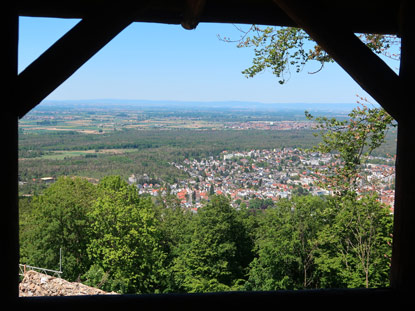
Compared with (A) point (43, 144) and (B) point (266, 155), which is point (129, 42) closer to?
(A) point (43, 144)

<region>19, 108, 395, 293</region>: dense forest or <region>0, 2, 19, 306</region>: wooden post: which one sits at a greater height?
<region>0, 2, 19, 306</region>: wooden post

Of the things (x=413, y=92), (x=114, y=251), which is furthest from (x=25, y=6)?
(x=114, y=251)

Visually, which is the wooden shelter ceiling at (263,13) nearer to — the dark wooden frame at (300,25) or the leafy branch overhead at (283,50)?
the dark wooden frame at (300,25)

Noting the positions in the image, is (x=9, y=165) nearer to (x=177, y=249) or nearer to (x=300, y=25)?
(x=300, y=25)

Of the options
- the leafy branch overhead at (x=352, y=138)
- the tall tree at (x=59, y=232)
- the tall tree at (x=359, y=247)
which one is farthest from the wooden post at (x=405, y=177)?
the tall tree at (x=59, y=232)

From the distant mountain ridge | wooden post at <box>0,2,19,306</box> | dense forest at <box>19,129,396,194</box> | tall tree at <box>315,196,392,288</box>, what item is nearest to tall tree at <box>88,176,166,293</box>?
tall tree at <box>315,196,392,288</box>

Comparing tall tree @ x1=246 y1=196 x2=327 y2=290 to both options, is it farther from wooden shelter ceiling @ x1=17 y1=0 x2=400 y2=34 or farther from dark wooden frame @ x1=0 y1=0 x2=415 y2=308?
dark wooden frame @ x1=0 y1=0 x2=415 y2=308

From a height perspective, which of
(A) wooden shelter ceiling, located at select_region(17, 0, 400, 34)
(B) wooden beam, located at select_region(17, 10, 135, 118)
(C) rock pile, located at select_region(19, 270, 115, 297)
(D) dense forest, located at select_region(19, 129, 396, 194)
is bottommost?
(C) rock pile, located at select_region(19, 270, 115, 297)

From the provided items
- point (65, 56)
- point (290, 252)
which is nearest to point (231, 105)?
point (290, 252)
